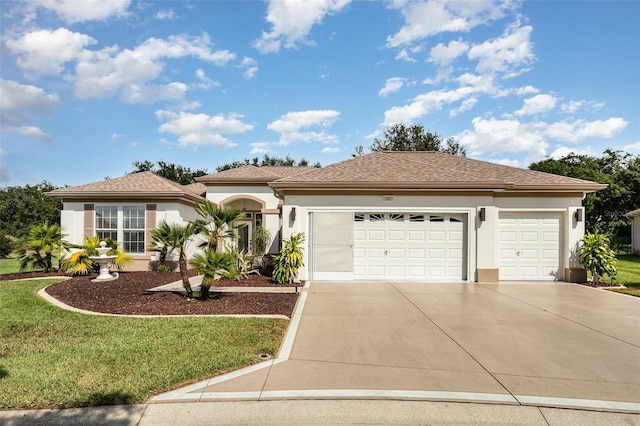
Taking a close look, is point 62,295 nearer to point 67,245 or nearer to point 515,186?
point 67,245

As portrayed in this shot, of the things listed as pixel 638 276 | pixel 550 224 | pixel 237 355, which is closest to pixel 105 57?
pixel 237 355

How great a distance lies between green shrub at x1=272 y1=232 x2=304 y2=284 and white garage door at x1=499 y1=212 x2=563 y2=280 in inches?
290

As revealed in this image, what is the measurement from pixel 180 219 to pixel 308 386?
43.1 feet

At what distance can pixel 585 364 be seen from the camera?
192 inches

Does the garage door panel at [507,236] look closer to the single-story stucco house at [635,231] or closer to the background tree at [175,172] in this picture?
the single-story stucco house at [635,231]

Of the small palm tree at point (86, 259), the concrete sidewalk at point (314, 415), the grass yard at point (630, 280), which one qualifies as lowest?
the grass yard at point (630, 280)

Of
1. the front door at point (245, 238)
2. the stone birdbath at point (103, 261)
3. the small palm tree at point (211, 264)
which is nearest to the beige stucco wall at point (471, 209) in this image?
the small palm tree at point (211, 264)

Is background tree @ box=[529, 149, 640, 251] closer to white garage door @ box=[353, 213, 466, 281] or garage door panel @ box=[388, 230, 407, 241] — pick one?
white garage door @ box=[353, 213, 466, 281]

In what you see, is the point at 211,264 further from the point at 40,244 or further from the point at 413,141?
the point at 413,141

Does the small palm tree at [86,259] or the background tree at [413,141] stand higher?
the background tree at [413,141]

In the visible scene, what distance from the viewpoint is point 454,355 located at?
516 cm

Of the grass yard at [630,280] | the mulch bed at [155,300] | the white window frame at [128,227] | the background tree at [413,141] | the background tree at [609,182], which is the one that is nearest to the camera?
the mulch bed at [155,300]

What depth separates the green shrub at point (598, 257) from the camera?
1148 cm

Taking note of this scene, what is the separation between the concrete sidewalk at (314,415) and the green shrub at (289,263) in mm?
7729
